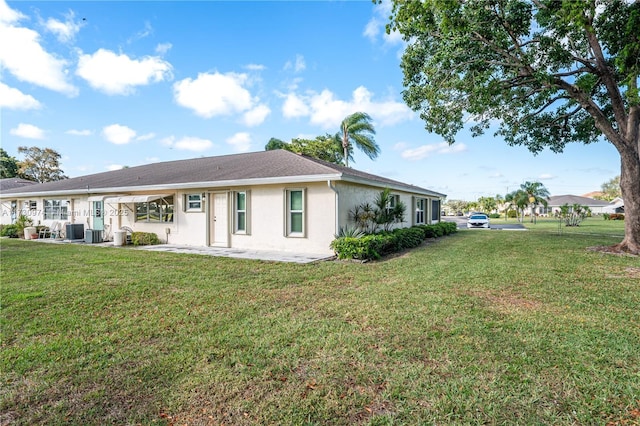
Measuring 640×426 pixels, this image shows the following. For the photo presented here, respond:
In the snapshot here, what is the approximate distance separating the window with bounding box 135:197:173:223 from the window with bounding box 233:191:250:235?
342 cm

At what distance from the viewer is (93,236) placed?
1434 centimetres

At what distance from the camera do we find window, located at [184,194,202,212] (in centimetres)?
1270

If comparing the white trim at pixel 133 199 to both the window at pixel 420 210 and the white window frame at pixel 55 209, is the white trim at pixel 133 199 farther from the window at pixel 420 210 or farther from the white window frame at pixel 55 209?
the window at pixel 420 210

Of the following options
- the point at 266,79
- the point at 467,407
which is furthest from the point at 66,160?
the point at 467,407

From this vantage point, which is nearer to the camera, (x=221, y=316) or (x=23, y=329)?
(x=23, y=329)

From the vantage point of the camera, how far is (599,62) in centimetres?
992

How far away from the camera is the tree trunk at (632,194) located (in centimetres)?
1009

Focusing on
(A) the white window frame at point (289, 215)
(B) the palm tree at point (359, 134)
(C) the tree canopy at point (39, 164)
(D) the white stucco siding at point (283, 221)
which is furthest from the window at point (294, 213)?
(C) the tree canopy at point (39, 164)

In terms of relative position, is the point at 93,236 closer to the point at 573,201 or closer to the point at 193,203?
the point at 193,203

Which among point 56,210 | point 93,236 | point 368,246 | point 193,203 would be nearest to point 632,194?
point 368,246

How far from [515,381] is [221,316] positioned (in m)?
3.72

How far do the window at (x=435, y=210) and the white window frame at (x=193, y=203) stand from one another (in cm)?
1538

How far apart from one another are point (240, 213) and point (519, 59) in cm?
1098

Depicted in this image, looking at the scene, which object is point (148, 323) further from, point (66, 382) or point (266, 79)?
point (266, 79)
